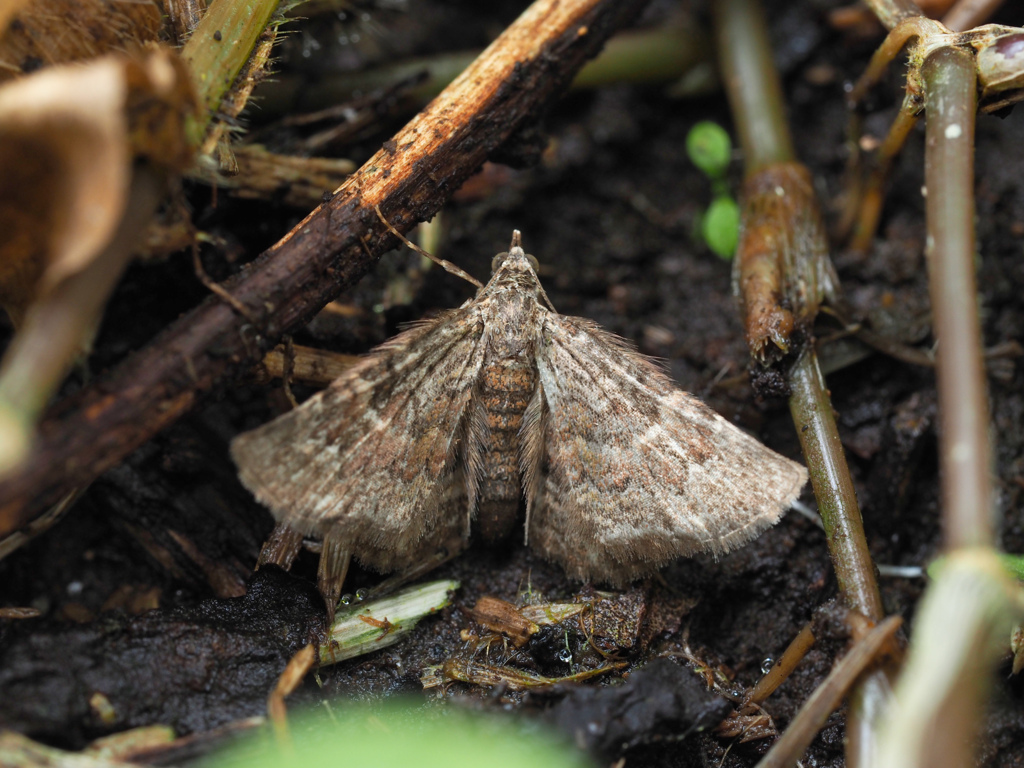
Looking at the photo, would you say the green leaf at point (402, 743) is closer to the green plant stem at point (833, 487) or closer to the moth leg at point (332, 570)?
the moth leg at point (332, 570)

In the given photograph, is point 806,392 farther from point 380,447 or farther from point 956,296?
point 380,447

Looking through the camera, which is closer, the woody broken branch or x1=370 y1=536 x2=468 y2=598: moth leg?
the woody broken branch

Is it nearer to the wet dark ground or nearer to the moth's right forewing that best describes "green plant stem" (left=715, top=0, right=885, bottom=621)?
the wet dark ground

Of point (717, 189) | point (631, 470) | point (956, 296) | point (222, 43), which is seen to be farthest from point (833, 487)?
point (222, 43)

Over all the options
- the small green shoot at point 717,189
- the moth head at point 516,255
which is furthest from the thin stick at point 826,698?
the small green shoot at point 717,189

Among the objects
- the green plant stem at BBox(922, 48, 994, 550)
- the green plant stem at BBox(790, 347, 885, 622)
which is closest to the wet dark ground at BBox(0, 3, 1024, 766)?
the green plant stem at BBox(790, 347, 885, 622)

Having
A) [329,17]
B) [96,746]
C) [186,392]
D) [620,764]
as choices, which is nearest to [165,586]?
[96,746]
